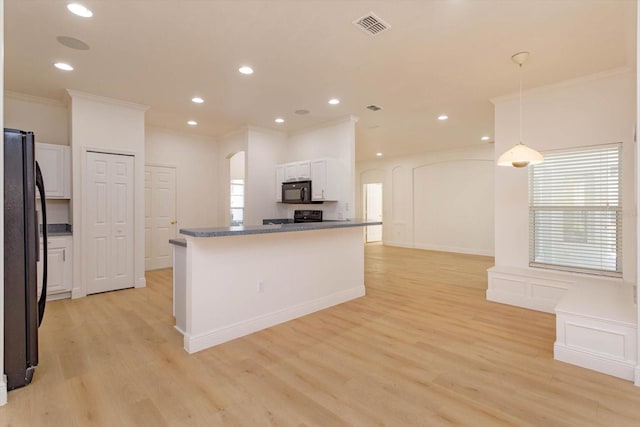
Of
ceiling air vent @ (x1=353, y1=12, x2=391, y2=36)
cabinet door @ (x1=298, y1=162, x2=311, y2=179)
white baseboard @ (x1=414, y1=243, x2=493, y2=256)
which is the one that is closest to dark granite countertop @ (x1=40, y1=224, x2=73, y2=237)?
cabinet door @ (x1=298, y1=162, x2=311, y2=179)

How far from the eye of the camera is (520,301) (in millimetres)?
4129

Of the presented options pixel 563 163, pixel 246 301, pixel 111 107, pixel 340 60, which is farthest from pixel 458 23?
pixel 111 107

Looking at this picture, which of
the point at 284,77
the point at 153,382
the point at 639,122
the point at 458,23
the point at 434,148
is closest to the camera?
the point at 639,122

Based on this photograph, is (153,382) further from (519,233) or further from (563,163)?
(563,163)

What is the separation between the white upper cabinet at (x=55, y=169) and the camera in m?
4.37

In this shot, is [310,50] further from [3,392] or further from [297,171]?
[3,392]

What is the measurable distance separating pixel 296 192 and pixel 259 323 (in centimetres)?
281

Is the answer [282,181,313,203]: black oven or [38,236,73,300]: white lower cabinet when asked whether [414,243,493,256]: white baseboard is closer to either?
[282,181,313,203]: black oven

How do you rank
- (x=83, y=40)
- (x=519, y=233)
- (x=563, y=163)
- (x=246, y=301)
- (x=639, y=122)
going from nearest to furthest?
(x=639, y=122)
(x=83, y=40)
(x=246, y=301)
(x=563, y=163)
(x=519, y=233)

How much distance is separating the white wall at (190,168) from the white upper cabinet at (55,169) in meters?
1.76

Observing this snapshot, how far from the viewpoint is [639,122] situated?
7.26 ft

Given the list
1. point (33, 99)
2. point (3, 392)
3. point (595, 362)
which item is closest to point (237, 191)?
point (33, 99)

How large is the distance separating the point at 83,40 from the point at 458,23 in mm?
3477

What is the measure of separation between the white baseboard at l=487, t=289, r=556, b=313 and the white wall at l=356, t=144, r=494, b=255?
4.26 meters
